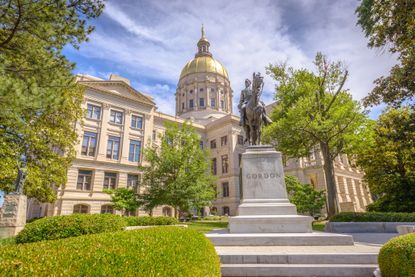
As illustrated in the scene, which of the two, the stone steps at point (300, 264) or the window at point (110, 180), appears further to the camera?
the window at point (110, 180)

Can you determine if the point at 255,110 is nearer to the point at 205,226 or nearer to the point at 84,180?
the point at 205,226

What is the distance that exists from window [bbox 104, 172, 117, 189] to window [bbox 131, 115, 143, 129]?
7.90 m

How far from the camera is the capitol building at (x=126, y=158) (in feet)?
99.8

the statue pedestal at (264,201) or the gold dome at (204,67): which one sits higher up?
the gold dome at (204,67)

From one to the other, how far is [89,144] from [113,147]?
3.19 m

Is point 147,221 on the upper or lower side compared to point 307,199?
lower

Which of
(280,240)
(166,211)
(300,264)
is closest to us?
(300,264)

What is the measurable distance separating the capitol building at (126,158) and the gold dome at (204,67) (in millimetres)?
20700

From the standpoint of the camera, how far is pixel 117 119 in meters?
35.5

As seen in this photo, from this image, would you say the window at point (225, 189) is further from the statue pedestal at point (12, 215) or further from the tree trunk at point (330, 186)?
the statue pedestal at point (12, 215)

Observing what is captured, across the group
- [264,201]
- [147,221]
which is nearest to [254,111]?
[264,201]

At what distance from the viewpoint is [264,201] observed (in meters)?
9.19

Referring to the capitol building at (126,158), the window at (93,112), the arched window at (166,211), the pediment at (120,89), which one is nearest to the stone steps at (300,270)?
the capitol building at (126,158)

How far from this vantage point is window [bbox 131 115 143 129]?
36.9m
